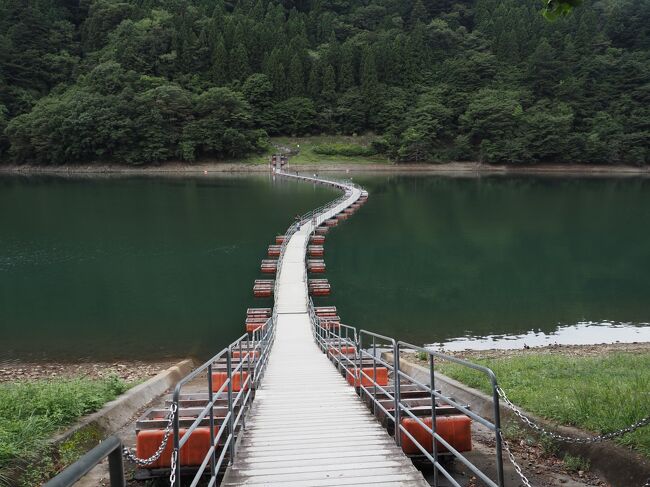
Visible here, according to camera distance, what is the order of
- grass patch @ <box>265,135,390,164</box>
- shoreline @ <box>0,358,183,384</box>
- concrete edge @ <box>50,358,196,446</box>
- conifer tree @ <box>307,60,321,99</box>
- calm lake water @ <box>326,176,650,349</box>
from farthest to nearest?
conifer tree @ <box>307,60,321,99</box> → grass patch @ <box>265,135,390,164</box> → calm lake water @ <box>326,176,650,349</box> → shoreline @ <box>0,358,183,384</box> → concrete edge @ <box>50,358,196,446</box>

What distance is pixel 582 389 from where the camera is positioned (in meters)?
7.23

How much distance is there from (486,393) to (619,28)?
113 m

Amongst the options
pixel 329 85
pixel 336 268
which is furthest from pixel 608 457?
pixel 329 85

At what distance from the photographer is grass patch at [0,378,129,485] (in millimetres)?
4997

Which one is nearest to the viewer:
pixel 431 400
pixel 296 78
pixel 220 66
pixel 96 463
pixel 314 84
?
pixel 96 463

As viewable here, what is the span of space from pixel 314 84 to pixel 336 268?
73444 mm

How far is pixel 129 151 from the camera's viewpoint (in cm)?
8006

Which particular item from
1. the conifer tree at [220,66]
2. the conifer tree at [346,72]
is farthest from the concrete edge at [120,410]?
the conifer tree at [220,66]

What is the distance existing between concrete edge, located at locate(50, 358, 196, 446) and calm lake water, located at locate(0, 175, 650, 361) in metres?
4.99

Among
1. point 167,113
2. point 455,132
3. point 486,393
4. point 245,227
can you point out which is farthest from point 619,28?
point 486,393

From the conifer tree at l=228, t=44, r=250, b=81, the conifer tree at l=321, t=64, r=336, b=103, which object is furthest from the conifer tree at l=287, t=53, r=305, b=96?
the conifer tree at l=228, t=44, r=250, b=81

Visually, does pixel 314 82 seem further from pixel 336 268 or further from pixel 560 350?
pixel 560 350

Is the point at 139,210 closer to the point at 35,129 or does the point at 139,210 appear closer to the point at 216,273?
the point at 216,273

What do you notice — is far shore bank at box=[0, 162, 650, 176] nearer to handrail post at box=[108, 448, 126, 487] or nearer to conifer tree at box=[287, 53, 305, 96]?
conifer tree at box=[287, 53, 305, 96]
